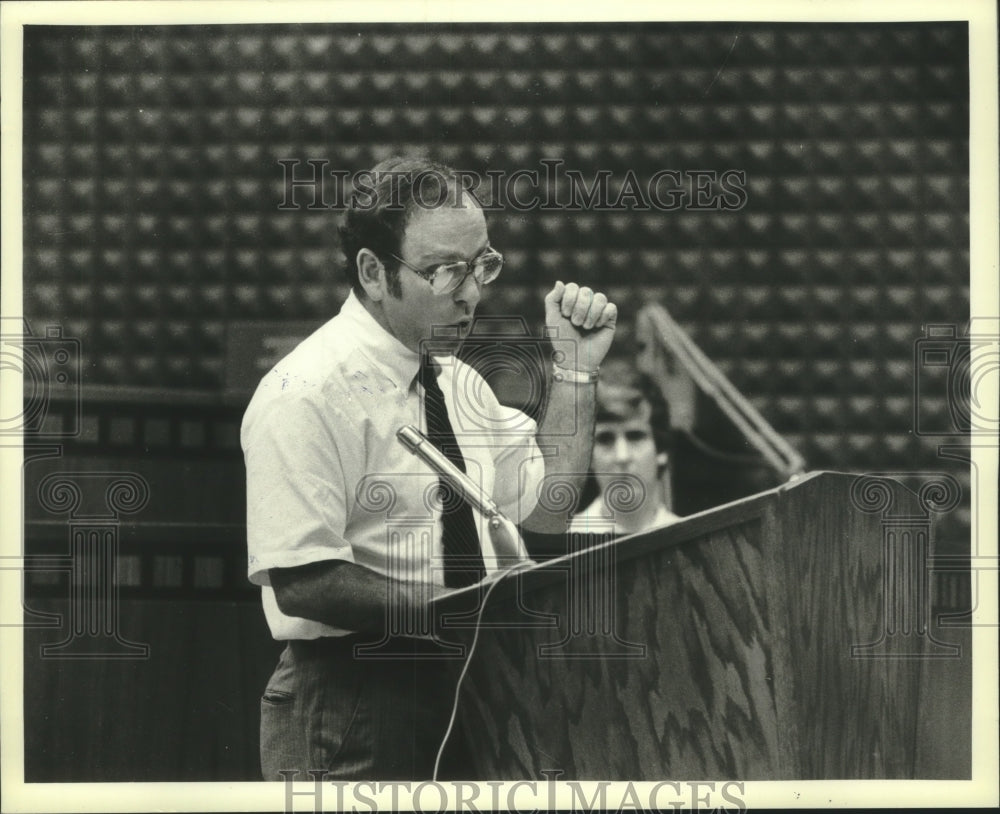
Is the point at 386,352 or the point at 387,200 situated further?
the point at 387,200

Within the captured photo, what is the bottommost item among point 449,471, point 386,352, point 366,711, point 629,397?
point 366,711

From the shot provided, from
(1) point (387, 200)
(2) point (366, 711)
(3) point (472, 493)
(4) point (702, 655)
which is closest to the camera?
(4) point (702, 655)

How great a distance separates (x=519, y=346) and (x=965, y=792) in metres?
1.91

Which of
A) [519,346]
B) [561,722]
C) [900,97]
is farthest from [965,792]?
[900,97]

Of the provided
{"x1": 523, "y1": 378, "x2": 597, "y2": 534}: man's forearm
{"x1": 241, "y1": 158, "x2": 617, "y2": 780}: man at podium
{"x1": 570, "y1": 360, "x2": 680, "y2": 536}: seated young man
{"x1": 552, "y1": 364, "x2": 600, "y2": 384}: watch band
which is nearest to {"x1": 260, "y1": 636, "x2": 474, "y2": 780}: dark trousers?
{"x1": 241, "y1": 158, "x2": 617, "y2": 780}: man at podium

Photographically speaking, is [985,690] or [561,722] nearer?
[561,722]

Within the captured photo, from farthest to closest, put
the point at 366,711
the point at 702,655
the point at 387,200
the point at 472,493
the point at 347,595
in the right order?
1. the point at 387,200
2. the point at 472,493
3. the point at 347,595
4. the point at 366,711
5. the point at 702,655

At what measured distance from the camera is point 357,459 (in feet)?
11.2

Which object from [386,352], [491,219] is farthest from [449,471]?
[491,219]

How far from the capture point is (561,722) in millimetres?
3158

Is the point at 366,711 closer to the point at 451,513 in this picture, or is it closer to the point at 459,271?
the point at 451,513

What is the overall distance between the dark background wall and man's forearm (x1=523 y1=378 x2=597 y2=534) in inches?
13.6

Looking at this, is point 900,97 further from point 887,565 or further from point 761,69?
point 887,565

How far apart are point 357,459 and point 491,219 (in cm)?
84
